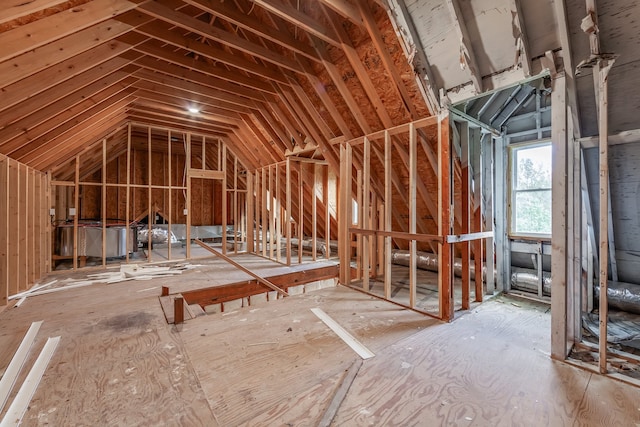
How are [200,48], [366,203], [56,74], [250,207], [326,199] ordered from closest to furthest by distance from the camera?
[56,74]
[200,48]
[366,203]
[326,199]
[250,207]

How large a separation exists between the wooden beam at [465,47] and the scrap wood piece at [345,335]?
8.80 ft

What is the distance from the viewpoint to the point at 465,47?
2.50 m

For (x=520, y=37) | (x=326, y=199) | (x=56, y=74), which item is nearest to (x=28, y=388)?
(x=56, y=74)

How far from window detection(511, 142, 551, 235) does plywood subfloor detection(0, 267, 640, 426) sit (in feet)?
4.42

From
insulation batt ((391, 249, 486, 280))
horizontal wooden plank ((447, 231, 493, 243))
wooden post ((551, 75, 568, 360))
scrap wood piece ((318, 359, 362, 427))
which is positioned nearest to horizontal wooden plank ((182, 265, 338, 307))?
insulation batt ((391, 249, 486, 280))

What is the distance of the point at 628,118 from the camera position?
2201mm

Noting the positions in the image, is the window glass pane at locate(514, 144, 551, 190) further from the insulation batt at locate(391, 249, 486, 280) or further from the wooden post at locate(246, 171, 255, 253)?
the wooden post at locate(246, 171, 255, 253)

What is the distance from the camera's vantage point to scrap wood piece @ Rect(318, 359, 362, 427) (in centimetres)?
154

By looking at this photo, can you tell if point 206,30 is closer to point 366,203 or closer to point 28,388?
point 366,203

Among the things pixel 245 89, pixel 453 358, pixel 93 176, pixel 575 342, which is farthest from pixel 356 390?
pixel 93 176

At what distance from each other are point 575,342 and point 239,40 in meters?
4.70

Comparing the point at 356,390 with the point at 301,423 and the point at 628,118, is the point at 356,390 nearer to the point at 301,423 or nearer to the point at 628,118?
the point at 301,423

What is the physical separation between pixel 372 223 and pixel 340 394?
12.0 ft

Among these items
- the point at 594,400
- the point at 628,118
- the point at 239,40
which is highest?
the point at 239,40
